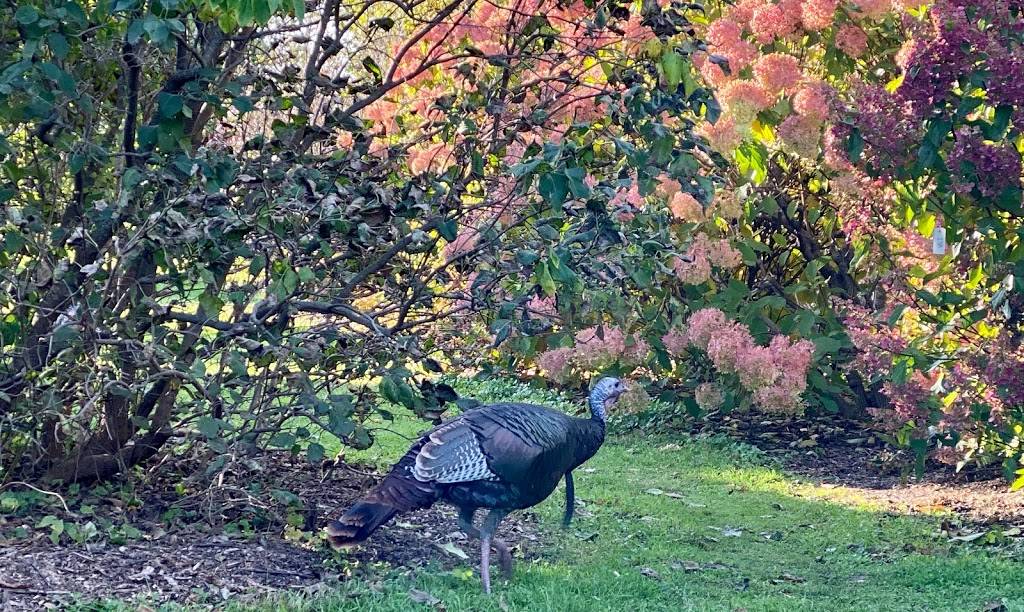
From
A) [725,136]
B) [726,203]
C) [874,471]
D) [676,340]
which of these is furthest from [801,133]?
[874,471]

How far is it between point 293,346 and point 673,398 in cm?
592

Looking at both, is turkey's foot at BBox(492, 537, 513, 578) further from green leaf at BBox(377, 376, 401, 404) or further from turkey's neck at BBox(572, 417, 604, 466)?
green leaf at BBox(377, 376, 401, 404)

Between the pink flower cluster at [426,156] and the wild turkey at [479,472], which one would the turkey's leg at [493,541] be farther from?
the pink flower cluster at [426,156]

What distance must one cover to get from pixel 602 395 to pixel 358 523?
173cm

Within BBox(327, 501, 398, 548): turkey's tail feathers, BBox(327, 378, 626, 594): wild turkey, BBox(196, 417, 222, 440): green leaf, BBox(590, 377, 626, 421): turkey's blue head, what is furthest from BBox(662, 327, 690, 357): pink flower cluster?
BBox(196, 417, 222, 440): green leaf

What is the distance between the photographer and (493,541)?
616 centimetres

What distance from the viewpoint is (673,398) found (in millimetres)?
10797

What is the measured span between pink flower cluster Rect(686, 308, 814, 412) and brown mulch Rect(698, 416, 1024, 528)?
0.90m

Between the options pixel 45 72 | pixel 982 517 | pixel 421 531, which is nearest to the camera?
pixel 45 72

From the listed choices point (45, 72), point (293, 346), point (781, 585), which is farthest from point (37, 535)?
point (781, 585)

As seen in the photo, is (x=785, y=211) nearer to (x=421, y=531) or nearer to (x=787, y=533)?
(x=787, y=533)

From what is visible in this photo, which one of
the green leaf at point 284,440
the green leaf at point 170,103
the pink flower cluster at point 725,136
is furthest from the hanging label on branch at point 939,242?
the green leaf at point 170,103

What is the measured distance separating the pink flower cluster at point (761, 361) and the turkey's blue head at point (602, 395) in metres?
2.30

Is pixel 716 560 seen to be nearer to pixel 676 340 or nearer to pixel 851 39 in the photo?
pixel 676 340
